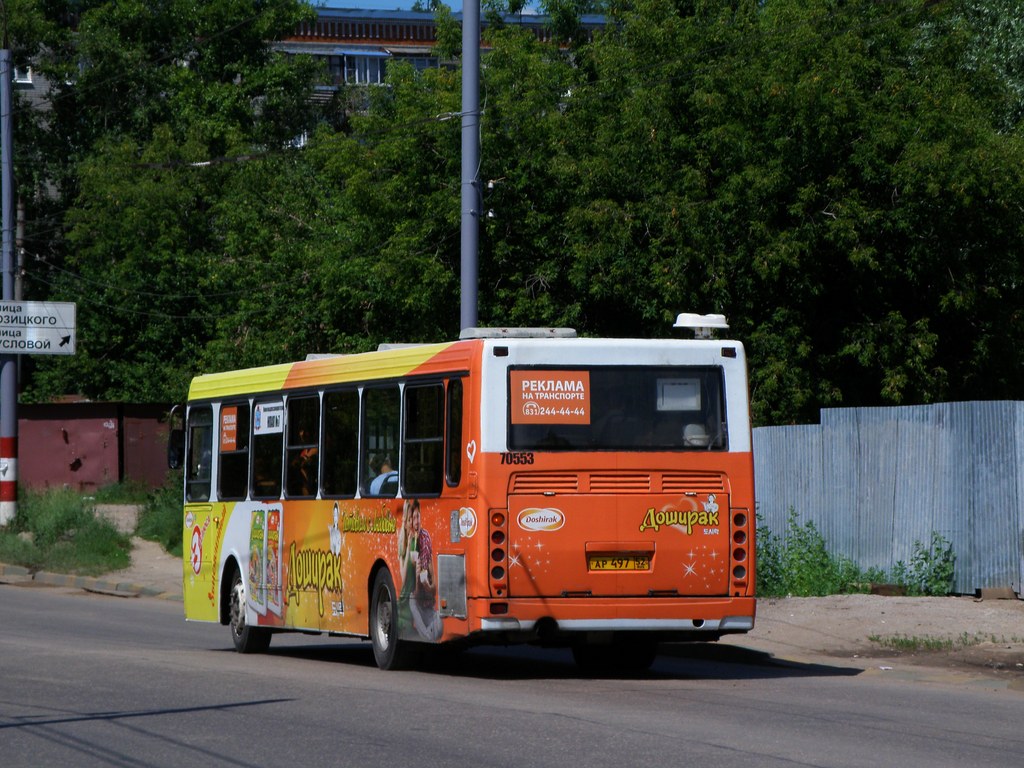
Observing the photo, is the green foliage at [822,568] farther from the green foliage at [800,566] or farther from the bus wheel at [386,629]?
the bus wheel at [386,629]

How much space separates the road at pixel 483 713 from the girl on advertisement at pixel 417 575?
470mm

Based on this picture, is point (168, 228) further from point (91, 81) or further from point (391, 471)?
point (391, 471)

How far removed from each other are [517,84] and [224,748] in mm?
25203

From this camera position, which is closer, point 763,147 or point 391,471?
point 391,471

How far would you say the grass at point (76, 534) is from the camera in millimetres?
28875

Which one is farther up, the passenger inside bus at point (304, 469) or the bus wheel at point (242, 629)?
the passenger inside bus at point (304, 469)

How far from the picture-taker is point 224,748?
9125mm

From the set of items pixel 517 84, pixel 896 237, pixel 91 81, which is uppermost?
pixel 91 81

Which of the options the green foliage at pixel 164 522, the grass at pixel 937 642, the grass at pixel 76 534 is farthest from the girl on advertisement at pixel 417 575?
the green foliage at pixel 164 522

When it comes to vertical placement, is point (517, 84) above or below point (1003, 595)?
above

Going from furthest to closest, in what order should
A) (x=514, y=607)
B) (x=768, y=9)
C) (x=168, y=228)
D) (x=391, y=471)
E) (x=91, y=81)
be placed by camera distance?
(x=91, y=81)
(x=168, y=228)
(x=768, y=9)
(x=391, y=471)
(x=514, y=607)

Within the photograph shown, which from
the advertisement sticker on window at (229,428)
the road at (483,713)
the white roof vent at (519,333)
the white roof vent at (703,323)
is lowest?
the road at (483,713)

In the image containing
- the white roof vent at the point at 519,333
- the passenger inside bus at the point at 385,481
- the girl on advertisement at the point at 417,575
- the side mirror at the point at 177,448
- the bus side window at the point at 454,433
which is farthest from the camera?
the side mirror at the point at 177,448

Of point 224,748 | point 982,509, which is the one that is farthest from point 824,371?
point 224,748
